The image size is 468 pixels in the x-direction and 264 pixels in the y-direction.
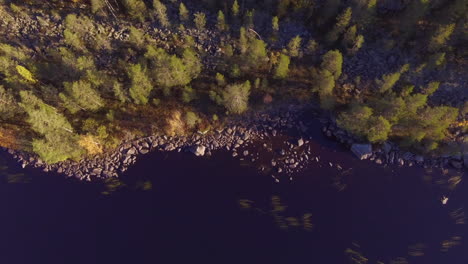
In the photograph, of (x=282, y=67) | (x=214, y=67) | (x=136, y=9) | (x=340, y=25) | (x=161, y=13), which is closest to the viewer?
(x=282, y=67)

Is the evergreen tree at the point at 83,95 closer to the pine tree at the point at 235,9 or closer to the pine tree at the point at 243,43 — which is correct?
the pine tree at the point at 243,43

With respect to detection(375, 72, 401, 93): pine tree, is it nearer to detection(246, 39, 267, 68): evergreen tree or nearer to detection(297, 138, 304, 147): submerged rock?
detection(297, 138, 304, 147): submerged rock

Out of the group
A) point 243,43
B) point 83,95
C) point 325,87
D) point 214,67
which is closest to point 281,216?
point 325,87

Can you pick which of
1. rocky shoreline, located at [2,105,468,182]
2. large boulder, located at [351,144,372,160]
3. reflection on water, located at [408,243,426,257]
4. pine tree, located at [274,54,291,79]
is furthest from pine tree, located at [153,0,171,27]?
reflection on water, located at [408,243,426,257]

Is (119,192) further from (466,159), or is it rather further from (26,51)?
(466,159)

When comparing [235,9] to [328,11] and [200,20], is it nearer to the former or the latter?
[200,20]

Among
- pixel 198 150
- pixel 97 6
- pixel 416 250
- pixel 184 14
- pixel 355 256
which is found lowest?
pixel 355 256

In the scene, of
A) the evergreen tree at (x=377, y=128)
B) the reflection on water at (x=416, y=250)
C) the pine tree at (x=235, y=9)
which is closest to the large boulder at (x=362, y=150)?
the evergreen tree at (x=377, y=128)

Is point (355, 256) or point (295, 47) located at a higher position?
point (295, 47)
